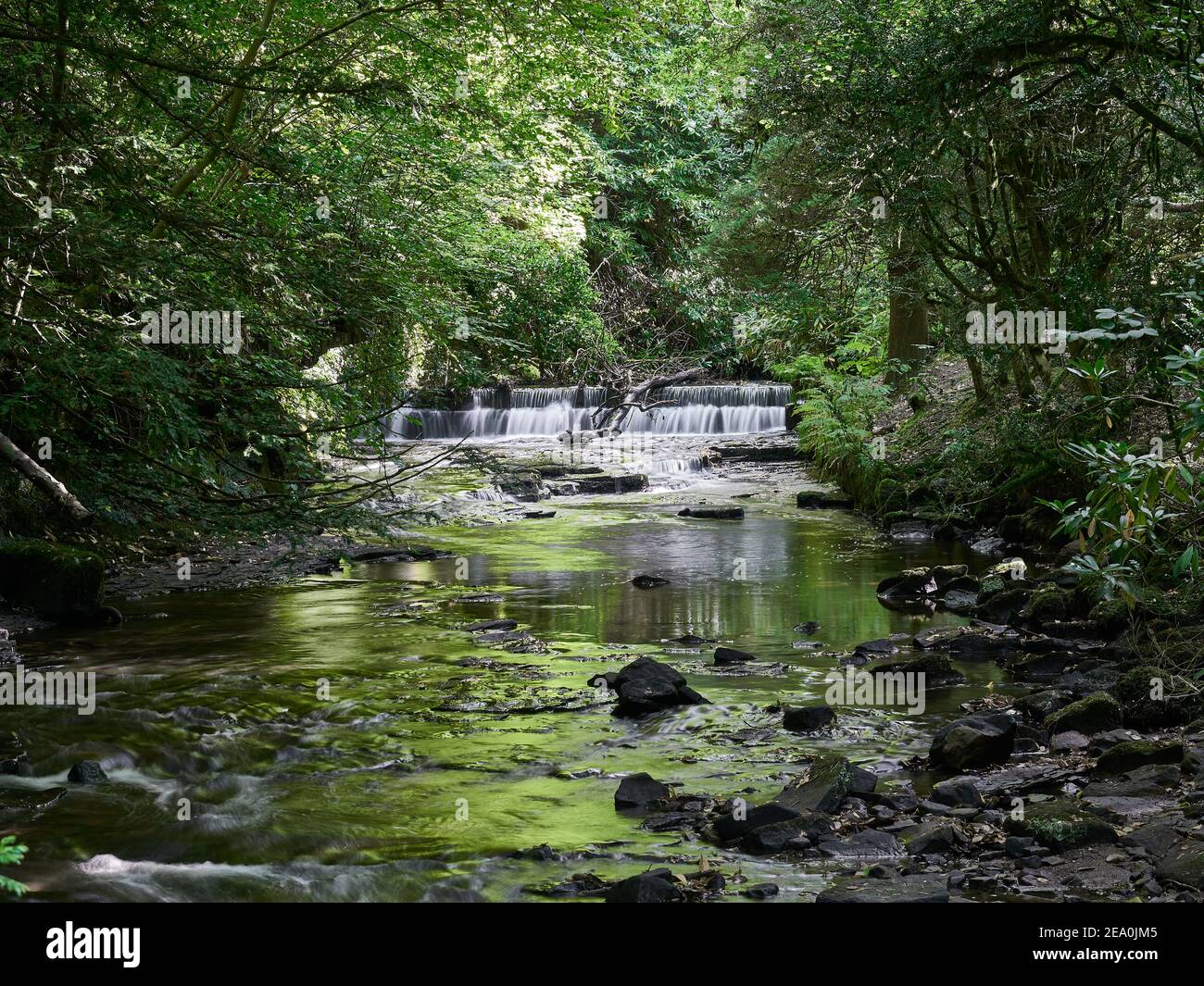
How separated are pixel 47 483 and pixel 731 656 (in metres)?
5.10

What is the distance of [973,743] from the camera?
579cm

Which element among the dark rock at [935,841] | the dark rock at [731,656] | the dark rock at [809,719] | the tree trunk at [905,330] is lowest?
the dark rock at [935,841]

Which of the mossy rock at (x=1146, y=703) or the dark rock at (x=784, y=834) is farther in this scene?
the mossy rock at (x=1146, y=703)

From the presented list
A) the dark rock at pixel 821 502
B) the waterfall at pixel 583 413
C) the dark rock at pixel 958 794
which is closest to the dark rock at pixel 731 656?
the dark rock at pixel 958 794

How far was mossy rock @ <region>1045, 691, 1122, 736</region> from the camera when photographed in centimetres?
620

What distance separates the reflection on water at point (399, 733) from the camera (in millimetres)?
5012

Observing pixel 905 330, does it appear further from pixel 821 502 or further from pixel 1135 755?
pixel 1135 755

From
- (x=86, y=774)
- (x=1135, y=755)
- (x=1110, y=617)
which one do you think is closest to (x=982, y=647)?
(x=1110, y=617)

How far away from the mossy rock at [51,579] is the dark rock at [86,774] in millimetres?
3929

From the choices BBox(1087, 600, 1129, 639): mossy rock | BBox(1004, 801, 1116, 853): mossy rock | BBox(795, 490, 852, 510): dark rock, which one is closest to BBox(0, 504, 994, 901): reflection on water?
BBox(1004, 801, 1116, 853): mossy rock

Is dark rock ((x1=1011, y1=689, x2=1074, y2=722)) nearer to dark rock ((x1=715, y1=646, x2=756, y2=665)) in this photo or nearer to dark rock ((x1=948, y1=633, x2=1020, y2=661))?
dark rock ((x1=948, y1=633, x2=1020, y2=661))

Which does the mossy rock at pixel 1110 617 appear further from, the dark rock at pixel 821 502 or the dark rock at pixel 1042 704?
the dark rock at pixel 821 502
